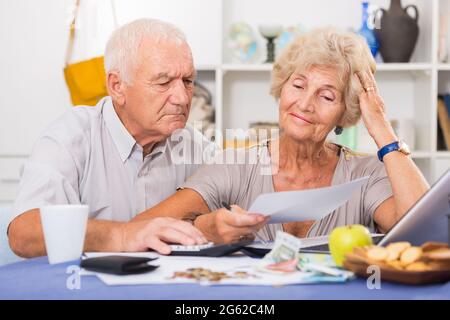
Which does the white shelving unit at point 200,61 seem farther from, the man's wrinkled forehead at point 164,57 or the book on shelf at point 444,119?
the man's wrinkled forehead at point 164,57

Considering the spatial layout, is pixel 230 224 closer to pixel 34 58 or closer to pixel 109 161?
pixel 109 161

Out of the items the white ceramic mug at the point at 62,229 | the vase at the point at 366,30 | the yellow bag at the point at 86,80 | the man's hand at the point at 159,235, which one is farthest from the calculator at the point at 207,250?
the vase at the point at 366,30

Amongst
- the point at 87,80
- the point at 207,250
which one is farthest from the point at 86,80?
the point at 207,250

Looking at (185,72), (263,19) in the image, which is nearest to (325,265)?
(185,72)

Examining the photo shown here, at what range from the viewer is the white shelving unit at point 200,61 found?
3.90 metres

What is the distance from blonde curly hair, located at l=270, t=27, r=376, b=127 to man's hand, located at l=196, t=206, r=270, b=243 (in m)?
0.61

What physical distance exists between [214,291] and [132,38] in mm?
1183

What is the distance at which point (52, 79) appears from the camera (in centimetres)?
405

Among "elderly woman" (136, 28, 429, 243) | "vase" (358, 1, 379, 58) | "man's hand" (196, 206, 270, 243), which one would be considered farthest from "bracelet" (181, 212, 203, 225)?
"vase" (358, 1, 379, 58)

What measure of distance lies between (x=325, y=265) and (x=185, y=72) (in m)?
0.98

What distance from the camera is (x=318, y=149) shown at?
2004mm

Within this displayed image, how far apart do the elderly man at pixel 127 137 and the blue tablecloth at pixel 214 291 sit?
77 cm

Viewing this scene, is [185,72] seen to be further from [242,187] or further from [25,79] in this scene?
[25,79]

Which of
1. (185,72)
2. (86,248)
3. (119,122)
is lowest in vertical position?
(86,248)
